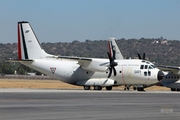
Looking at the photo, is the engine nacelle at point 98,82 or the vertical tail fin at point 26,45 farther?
the vertical tail fin at point 26,45

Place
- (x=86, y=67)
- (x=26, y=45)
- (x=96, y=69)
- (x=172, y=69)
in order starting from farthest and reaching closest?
1. (x=172, y=69)
2. (x=26, y=45)
3. (x=86, y=67)
4. (x=96, y=69)

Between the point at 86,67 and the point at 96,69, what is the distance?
4.13 ft

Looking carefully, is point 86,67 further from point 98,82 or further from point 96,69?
point 98,82

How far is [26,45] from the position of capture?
61188 mm

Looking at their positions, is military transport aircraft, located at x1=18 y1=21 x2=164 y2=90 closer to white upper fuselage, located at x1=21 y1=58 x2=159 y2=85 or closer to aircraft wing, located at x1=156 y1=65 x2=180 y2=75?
white upper fuselage, located at x1=21 y1=58 x2=159 y2=85

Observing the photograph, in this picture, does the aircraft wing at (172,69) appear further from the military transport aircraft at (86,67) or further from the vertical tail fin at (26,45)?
the vertical tail fin at (26,45)

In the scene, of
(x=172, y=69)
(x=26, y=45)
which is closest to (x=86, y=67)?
(x=26, y=45)

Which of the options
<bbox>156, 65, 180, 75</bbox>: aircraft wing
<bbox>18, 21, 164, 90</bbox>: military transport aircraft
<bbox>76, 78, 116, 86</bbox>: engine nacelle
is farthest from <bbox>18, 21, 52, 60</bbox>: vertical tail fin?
<bbox>156, 65, 180, 75</bbox>: aircraft wing

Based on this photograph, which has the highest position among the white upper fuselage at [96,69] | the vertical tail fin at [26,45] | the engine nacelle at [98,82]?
the vertical tail fin at [26,45]

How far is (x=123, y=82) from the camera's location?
58281 mm

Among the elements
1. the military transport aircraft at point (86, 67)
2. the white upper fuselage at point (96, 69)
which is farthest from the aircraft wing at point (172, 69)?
the white upper fuselage at point (96, 69)

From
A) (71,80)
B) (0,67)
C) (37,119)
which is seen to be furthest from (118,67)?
(0,67)

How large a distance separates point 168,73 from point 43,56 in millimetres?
15403

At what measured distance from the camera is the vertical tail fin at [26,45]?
60.9 m
